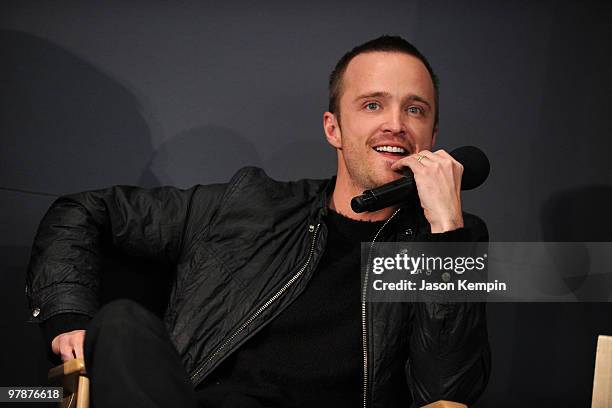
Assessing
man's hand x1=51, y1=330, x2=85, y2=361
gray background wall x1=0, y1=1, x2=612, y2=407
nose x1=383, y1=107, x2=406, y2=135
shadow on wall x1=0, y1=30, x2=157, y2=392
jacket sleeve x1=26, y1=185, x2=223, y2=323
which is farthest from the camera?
gray background wall x1=0, y1=1, x2=612, y2=407

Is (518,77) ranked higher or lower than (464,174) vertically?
higher

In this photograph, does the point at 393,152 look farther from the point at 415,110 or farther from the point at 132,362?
the point at 132,362

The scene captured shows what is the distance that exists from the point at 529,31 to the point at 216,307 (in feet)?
3.98

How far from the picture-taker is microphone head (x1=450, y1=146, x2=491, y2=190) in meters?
1.61

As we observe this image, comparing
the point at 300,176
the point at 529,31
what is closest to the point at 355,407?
the point at 300,176

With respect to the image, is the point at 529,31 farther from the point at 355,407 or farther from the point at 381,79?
the point at 355,407

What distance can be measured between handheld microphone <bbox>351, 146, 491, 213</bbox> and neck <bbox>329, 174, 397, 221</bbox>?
133mm

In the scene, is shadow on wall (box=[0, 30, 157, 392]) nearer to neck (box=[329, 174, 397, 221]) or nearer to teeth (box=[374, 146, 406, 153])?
neck (box=[329, 174, 397, 221])

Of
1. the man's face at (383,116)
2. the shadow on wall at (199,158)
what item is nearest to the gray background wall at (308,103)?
the shadow on wall at (199,158)

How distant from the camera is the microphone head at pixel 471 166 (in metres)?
1.61

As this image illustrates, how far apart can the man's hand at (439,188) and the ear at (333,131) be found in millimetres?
317

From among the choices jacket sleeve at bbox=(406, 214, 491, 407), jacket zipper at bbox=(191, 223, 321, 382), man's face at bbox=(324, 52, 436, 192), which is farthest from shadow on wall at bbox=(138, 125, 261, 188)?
jacket sleeve at bbox=(406, 214, 491, 407)

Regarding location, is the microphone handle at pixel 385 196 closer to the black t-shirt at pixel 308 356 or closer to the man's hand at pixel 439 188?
the man's hand at pixel 439 188

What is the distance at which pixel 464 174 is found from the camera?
5.28 feet
